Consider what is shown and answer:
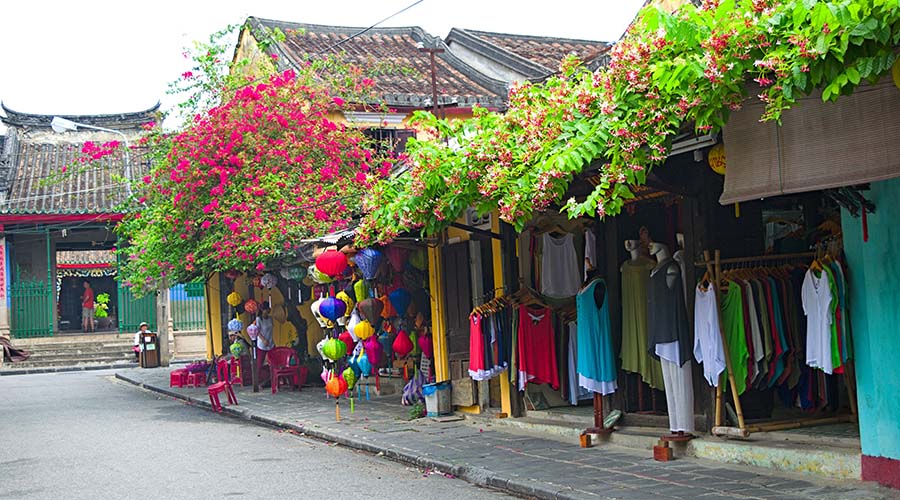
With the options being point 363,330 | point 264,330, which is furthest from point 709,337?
point 264,330

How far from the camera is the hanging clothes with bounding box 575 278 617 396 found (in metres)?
12.0

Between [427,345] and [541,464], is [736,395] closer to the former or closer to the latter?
[541,464]

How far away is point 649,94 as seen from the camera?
7949mm

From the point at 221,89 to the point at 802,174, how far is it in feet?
52.3

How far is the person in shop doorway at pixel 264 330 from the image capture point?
2184cm

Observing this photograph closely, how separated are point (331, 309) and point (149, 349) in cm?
2014

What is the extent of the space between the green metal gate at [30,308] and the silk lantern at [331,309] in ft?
79.8

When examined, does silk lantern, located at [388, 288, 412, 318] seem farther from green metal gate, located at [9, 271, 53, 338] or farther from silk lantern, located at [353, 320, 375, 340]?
green metal gate, located at [9, 271, 53, 338]

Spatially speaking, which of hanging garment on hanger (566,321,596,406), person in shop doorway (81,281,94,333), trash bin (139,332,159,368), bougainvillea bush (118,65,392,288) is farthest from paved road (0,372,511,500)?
person in shop doorway (81,281,94,333)

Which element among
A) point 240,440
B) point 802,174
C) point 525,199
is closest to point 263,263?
point 240,440

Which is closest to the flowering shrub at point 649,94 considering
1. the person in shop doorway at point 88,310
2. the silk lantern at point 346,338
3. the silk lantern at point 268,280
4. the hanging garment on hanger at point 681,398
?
the hanging garment on hanger at point 681,398

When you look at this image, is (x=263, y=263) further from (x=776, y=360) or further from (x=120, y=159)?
(x=120, y=159)

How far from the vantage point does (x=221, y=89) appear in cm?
2167

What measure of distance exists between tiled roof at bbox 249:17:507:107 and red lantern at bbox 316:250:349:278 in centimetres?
873
